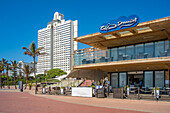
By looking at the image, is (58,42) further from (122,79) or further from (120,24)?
(120,24)

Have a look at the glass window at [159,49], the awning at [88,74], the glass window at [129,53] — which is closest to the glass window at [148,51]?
the glass window at [159,49]

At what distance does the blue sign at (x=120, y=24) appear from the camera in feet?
61.0

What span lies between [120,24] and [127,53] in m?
3.05

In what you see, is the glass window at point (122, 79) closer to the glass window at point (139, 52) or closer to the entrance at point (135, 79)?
the entrance at point (135, 79)

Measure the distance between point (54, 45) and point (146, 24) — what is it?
151 m

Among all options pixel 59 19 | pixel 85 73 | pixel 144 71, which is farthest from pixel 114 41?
pixel 59 19

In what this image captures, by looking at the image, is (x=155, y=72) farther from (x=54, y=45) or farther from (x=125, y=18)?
(x=54, y=45)

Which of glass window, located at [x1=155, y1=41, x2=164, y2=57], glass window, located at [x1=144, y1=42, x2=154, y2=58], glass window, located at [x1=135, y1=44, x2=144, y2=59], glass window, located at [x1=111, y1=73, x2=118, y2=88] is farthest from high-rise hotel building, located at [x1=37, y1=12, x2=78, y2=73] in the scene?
glass window, located at [x1=155, y1=41, x2=164, y2=57]

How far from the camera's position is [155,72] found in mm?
22625

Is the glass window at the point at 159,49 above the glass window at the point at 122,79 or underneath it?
above

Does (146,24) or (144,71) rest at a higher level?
(146,24)

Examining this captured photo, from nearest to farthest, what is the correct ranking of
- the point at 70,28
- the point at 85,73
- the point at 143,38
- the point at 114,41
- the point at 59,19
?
the point at 143,38
the point at 114,41
the point at 85,73
the point at 70,28
the point at 59,19

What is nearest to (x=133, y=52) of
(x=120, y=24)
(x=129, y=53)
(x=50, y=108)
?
(x=129, y=53)

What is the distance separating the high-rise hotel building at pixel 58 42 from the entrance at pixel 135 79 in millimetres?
129335
